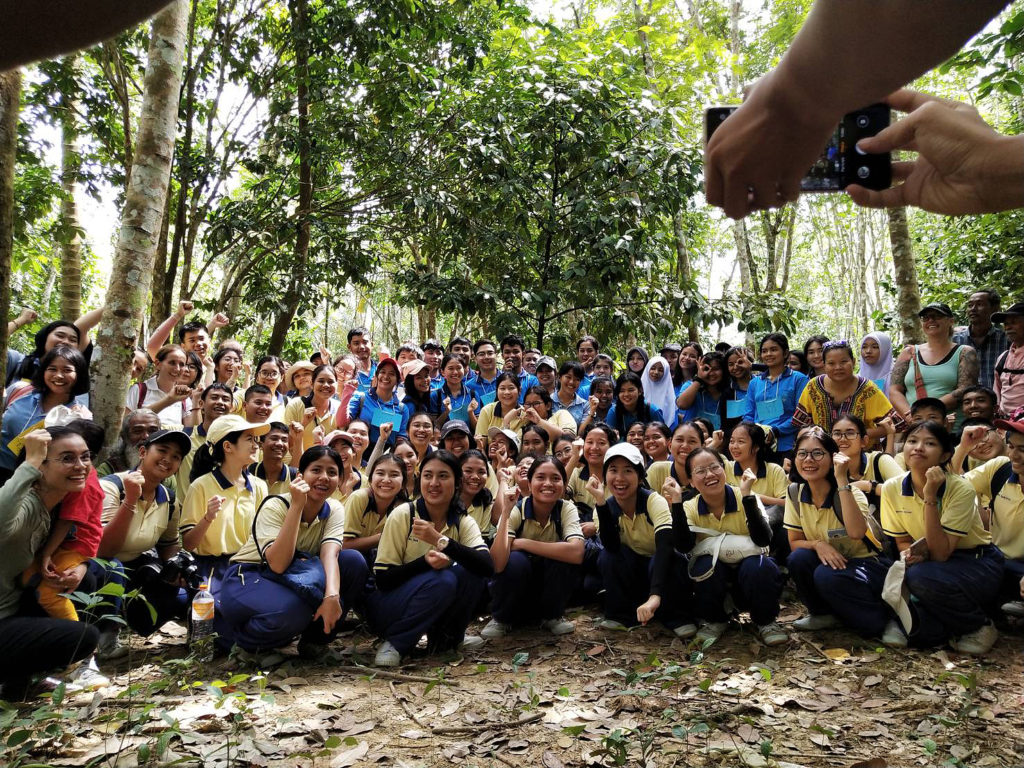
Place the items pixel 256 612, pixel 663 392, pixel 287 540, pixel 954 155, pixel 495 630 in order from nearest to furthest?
pixel 954 155 < pixel 256 612 < pixel 287 540 < pixel 495 630 < pixel 663 392

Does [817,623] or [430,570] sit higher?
[430,570]

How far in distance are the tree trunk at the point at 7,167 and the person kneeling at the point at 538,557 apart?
352 cm

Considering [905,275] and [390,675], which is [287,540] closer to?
[390,675]

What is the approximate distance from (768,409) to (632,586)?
8.63ft

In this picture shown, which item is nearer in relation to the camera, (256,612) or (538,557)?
(256,612)

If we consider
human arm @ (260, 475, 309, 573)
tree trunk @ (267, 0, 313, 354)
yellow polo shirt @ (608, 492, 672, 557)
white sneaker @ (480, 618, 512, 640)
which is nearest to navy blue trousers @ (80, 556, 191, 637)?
human arm @ (260, 475, 309, 573)

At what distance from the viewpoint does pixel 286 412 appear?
21.3 feet

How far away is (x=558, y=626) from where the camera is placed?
5.12 m

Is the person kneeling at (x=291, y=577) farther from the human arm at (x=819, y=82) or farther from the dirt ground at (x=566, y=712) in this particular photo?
the human arm at (x=819, y=82)

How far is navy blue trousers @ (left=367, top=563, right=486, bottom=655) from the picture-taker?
4.50 meters

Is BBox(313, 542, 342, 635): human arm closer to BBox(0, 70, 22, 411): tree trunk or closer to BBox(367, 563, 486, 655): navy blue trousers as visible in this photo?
BBox(367, 563, 486, 655): navy blue trousers

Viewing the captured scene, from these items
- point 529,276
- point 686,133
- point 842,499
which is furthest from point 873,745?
point 686,133

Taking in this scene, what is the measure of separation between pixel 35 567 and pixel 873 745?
4.44 m

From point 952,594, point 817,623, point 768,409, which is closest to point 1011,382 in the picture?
point 768,409
